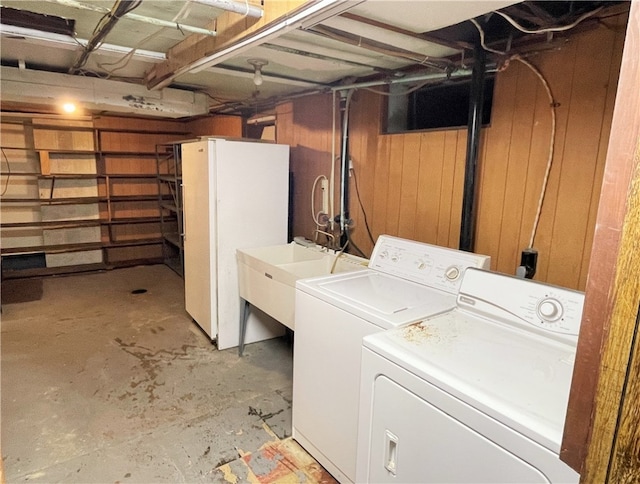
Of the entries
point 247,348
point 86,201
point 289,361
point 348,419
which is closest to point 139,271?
point 86,201

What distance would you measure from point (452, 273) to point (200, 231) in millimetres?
2187

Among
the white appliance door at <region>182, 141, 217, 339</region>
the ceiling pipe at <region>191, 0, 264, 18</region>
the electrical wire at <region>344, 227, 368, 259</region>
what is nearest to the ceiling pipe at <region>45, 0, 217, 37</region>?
the ceiling pipe at <region>191, 0, 264, 18</region>

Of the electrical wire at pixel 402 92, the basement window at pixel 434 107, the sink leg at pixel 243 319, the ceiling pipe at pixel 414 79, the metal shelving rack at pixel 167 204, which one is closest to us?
the ceiling pipe at pixel 414 79

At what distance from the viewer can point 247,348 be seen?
3.31m

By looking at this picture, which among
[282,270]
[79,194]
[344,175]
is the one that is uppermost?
[344,175]

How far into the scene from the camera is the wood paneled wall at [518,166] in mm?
1681

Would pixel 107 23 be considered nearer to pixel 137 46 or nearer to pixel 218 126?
pixel 137 46

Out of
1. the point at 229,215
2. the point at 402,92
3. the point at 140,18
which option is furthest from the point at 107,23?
the point at 402,92

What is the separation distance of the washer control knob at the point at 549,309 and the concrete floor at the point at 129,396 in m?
1.55

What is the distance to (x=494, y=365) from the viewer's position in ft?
3.96

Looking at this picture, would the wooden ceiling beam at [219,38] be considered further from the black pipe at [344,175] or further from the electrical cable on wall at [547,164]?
the black pipe at [344,175]

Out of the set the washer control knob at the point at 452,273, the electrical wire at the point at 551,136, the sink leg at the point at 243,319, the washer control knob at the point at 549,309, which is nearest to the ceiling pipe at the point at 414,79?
the electrical wire at the point at 551,136

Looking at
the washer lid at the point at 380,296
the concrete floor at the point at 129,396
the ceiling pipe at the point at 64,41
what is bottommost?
the concrete floor at the point at 129,396

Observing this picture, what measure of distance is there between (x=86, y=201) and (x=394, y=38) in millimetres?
5048
